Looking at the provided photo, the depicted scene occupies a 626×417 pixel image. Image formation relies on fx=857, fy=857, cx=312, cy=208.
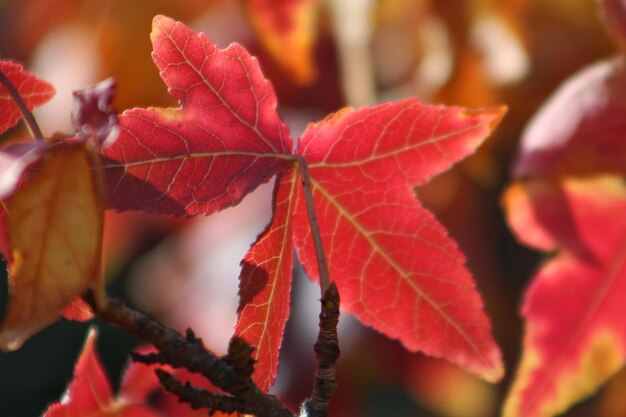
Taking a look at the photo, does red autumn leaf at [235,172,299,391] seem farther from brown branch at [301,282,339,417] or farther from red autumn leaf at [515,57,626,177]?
red autumn leaf at [515,57,626,177]

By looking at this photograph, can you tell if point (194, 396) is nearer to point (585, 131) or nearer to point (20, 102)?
point (20, 102)

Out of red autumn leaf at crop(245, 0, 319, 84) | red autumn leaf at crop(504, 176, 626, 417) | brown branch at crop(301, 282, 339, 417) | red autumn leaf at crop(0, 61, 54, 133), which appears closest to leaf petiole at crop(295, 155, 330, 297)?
brown branch at crop(301, 282, 339, 417)

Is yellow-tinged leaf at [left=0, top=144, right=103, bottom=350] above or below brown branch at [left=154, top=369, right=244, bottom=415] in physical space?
above

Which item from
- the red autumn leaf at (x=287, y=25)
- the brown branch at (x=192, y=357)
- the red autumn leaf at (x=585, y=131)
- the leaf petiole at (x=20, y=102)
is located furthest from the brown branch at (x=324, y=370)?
the red autumn leaf at (x=287, y=25)

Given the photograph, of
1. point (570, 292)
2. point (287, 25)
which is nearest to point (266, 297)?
point (570, 292)

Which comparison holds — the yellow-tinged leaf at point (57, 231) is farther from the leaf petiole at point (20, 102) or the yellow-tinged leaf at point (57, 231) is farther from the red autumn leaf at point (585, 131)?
the red autumn leaf at point (585, 131)

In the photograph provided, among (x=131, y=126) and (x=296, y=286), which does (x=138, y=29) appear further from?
(x=131, y=126)
